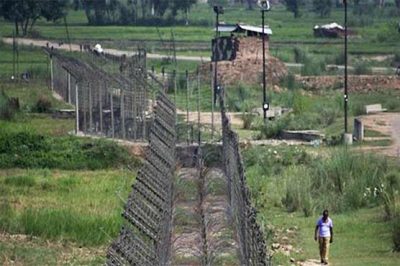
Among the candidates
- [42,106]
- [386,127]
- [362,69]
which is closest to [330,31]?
[362,69]

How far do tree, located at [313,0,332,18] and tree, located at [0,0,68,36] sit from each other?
28.6m

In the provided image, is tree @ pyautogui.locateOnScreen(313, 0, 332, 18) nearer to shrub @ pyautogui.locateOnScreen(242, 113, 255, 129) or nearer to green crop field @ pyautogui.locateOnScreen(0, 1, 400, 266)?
green crop field @ pyautogui.locateOnScreen(0, 1, 400, 266)

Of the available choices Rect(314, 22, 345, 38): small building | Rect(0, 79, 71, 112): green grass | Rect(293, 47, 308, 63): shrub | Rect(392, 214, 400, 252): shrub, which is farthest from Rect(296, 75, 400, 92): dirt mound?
Rect(392, 214, 400, 252): shrub

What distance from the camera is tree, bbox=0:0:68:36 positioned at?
9925cm

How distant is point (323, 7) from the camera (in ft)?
424

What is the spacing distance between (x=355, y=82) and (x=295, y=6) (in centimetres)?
6071

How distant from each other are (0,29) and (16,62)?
24418 millimetres

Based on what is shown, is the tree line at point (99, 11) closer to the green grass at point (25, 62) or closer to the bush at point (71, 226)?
the green grass at point (25, 62)

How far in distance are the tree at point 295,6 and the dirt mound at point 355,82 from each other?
192 ft

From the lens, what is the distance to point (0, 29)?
106 meters

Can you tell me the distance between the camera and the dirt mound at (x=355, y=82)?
235ft

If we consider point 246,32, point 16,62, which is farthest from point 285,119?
point 16,62

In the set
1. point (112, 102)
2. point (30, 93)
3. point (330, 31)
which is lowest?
point (330, 31)

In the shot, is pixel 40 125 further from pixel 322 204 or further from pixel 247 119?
pixel 322 204
